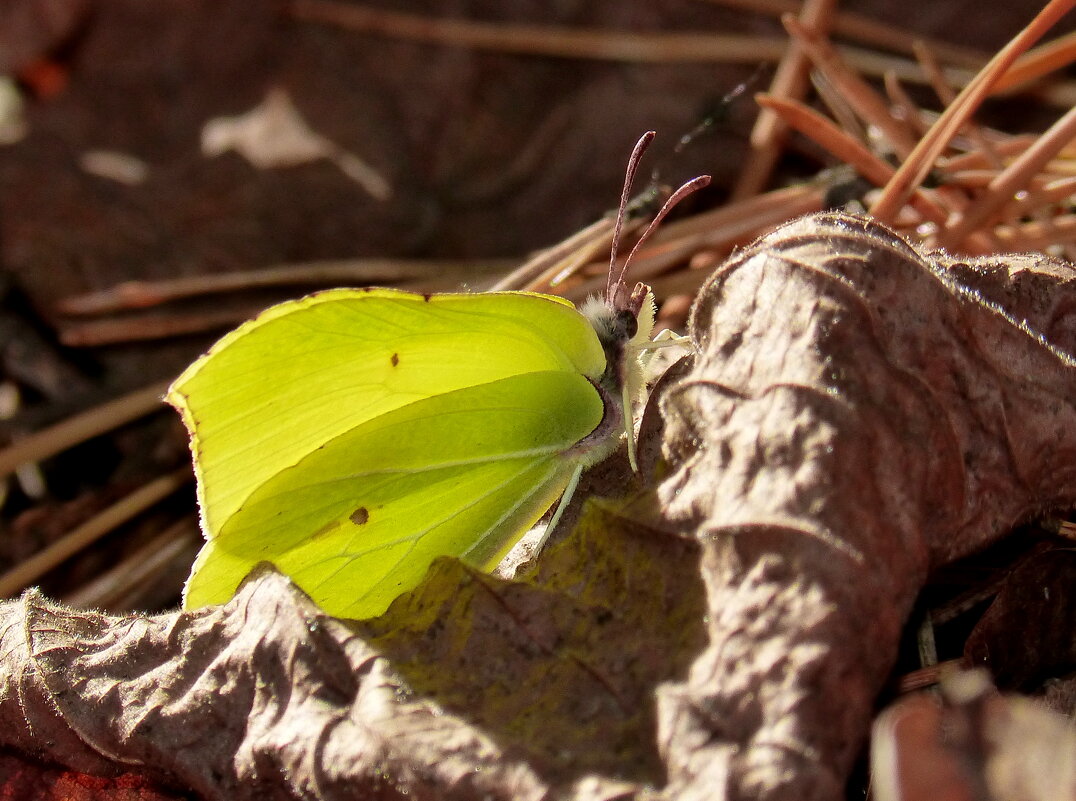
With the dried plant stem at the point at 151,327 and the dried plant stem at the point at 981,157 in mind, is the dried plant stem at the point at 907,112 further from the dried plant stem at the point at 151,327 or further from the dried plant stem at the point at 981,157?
the dried plant stem at the point at 151,327

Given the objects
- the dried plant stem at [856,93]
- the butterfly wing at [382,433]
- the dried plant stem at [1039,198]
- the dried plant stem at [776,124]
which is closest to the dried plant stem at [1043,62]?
the dried plant stem at [856,93]

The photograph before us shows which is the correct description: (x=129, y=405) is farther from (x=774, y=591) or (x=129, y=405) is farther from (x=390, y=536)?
(x=774, y=591)

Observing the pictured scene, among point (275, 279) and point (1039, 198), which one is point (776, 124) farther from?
point (275, 279)

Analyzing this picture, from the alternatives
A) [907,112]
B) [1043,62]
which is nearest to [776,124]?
[907,112]

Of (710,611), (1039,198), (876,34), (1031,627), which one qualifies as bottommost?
(1031,627)

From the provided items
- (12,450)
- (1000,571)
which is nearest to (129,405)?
(12,450)

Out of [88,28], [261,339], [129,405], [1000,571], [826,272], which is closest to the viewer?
[826,272]

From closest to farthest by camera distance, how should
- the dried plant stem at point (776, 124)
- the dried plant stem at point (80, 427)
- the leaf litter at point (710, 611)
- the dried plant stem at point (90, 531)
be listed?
the leaf litter at point (710, 611) < the dried plant stem at point (90, 531) < the dried plant stem at point (80, 427) < the dried plant stem at point (776, 124)
